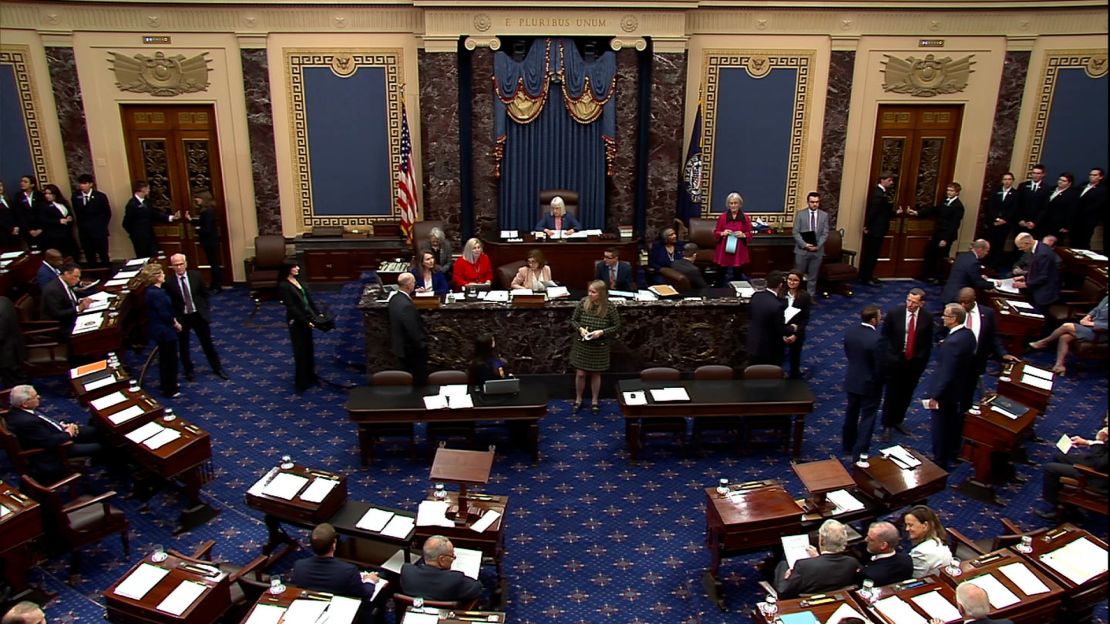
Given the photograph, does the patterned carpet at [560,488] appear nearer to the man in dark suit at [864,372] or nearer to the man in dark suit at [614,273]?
the man in dark suit at [864,372]

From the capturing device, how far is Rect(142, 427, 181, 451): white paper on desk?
6.88 metres

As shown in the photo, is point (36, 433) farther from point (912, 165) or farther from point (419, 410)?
point (912, 165)

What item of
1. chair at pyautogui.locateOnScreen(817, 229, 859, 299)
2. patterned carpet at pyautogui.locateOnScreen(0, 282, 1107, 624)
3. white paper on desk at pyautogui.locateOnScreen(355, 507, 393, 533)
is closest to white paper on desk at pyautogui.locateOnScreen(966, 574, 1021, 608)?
patterned carpet at pyautogui.locateOnScreen(0, 282, 1107, 624)

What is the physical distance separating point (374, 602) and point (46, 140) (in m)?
9.65

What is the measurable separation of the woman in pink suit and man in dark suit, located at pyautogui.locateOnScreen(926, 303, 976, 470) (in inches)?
154

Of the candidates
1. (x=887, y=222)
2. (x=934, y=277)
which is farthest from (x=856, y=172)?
(x=934, y=277)

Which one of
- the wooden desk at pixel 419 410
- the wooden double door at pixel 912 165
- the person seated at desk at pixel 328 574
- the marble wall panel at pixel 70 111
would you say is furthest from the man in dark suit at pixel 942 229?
the marble wall panel at pixel 70 111

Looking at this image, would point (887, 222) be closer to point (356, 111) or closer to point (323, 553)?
point (356, 111)

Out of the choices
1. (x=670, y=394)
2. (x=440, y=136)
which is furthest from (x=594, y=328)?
(x=440, y=136)

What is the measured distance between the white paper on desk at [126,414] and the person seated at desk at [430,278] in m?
3.01

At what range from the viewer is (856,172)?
42.4 feet

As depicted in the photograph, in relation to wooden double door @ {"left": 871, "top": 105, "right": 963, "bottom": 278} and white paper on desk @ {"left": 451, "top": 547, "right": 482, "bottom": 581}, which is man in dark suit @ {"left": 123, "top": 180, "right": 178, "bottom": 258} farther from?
wooden double door @ {"left": 871, "top": 105, "right": 963, "bottom": 278}

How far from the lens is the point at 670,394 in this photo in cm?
780

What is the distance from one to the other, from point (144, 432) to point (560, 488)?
11.5 ft
